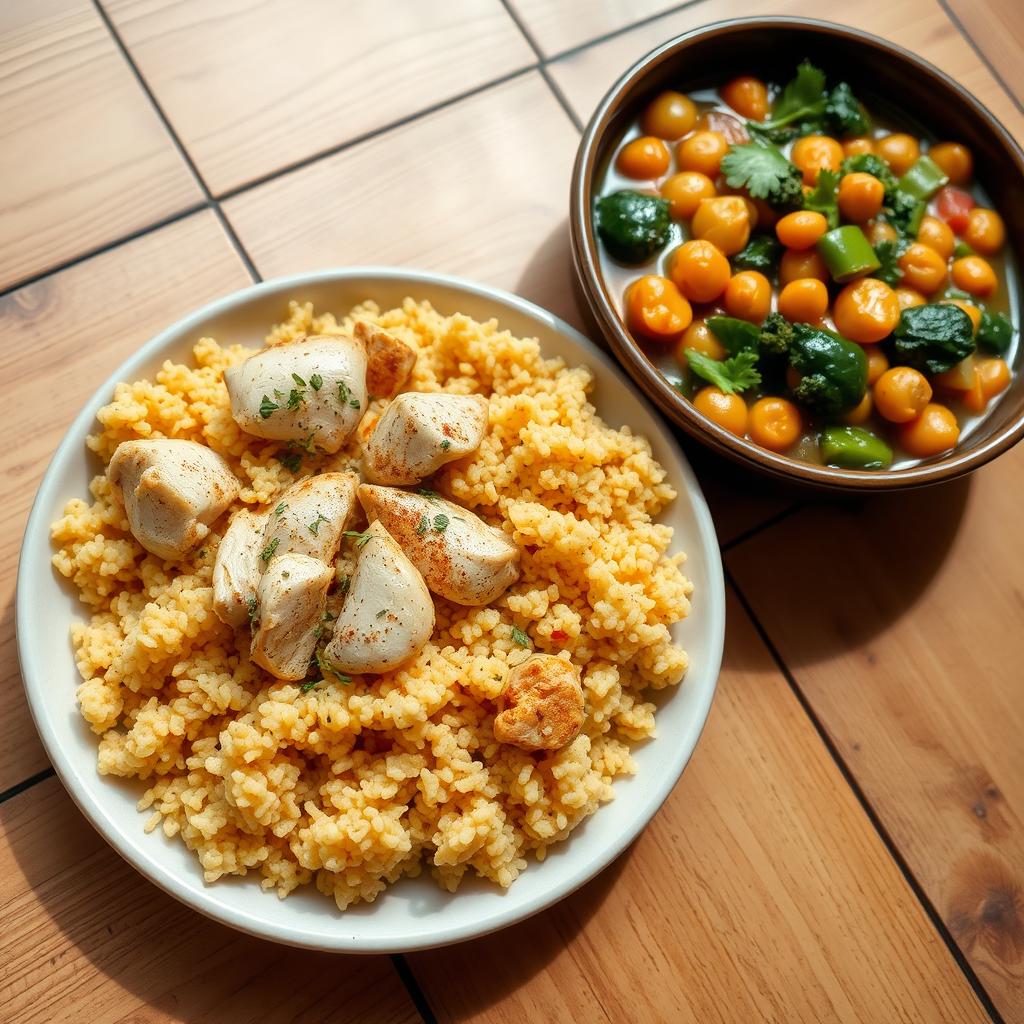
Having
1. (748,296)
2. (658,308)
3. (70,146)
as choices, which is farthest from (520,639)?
(70,146)

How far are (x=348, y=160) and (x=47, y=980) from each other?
1.56m

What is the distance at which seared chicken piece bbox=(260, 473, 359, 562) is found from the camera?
4.65ft

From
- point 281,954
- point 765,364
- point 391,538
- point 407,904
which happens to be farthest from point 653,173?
point 281,954

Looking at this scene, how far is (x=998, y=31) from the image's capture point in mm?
2109

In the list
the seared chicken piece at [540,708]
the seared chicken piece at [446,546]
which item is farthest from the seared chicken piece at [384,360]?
the seared chicken piece at [540,708]

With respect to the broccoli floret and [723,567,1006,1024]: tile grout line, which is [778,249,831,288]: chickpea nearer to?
the broccoli floret

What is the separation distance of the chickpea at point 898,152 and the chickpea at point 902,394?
1.45 feet

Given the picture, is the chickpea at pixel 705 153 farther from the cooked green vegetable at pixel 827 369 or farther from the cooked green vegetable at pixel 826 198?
the cooked green vegetable at pixel 827 369

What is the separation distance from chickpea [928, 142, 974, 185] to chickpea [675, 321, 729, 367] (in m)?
0.61

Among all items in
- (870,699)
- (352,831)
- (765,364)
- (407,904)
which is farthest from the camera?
(870,699)

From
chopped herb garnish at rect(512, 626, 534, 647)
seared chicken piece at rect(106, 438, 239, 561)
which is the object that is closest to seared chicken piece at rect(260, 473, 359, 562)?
seared chicken piece at rect(106, 438, 239, 561)

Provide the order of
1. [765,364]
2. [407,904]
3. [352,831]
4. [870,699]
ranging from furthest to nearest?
[870,699], [765,364], [407,904], [352,831]

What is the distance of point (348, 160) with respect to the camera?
190 centimetres

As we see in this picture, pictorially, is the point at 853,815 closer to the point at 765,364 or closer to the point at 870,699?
the point at 870,699
